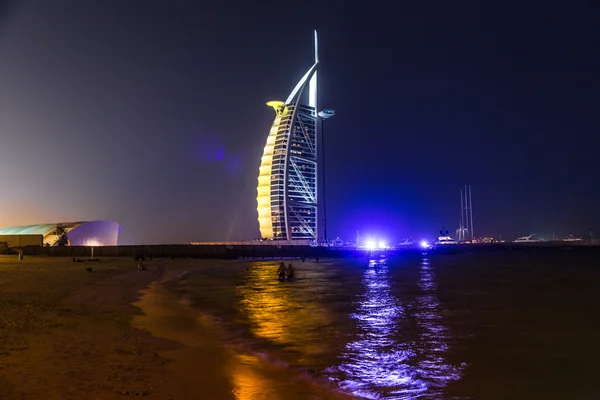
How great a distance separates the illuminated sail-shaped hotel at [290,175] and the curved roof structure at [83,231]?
38014 millimetres

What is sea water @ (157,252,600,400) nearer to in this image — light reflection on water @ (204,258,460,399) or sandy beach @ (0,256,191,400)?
light reflection on water @ (204,258,460,399)

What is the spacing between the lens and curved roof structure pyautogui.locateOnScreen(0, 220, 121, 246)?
9625 centimetres

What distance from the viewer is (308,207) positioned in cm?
13500

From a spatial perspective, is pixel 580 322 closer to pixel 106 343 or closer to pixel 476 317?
pixel 476 317

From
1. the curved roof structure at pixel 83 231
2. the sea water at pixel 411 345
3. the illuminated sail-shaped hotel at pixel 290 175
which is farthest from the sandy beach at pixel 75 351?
the illuminated sail-shaped hotel at pixel 290 175

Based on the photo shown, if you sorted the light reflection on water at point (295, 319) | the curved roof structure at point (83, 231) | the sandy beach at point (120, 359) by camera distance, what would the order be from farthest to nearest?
the curved roof structure at point (83, 231) → the light reflection on water at point (295, 319) → the sandy beach at point (120, 359)

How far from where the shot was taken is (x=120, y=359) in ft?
28.2

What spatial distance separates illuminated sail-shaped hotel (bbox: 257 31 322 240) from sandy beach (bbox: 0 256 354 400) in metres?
110

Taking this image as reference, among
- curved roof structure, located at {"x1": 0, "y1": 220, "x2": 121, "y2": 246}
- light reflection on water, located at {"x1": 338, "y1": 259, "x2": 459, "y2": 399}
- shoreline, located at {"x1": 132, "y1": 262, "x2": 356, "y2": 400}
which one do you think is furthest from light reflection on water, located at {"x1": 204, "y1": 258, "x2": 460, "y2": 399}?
curved roof structure, located at {"x1": 0, "y1": 220, "x2": 121, "y2": 246}

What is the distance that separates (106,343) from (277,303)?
10.3 meters

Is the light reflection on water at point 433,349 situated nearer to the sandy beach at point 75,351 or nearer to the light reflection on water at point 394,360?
the light reflection on water at point 394,360

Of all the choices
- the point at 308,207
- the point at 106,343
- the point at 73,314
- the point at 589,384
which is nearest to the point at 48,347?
the point at 106,343

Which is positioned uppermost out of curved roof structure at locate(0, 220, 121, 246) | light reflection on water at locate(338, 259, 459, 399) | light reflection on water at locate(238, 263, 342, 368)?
curved roof structure at locate(0, 220, 121, 246)

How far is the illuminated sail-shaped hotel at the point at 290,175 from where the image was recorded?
126m
